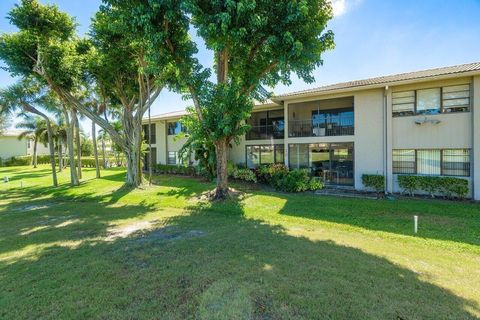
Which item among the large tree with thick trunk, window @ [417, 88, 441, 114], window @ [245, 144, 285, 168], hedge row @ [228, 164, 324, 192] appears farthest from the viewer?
window @ [245, 144, 285, 168]

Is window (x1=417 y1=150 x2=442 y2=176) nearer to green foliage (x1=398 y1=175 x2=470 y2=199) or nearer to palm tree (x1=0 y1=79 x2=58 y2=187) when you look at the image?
green foliage (x1=398 y1=175 x2=470 y2=199)

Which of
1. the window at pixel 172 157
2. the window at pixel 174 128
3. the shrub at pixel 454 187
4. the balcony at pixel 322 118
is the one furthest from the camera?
the window at pixel 172 157

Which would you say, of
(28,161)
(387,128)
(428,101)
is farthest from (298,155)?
(28,161)

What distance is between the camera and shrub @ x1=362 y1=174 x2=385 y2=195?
13.7 meters

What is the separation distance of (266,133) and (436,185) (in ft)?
36.6

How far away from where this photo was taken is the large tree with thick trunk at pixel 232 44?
9781 millimetres

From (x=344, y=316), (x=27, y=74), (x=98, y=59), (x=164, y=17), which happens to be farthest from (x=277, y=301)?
(x=27, y=74)

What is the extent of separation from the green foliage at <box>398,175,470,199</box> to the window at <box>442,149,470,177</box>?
24.0 inches

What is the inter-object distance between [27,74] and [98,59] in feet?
15.8

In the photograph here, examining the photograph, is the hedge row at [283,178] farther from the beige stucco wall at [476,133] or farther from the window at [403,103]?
the beige stucco wall at [476,133]

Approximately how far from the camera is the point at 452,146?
484 inches

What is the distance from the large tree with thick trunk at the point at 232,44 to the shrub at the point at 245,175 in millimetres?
4768

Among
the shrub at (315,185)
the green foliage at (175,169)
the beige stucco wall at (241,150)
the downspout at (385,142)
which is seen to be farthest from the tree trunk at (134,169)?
the downspout at (385,142)

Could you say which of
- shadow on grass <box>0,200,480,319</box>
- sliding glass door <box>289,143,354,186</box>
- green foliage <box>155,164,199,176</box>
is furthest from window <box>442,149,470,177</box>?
green foliage <box>155,164,199,176</box>
